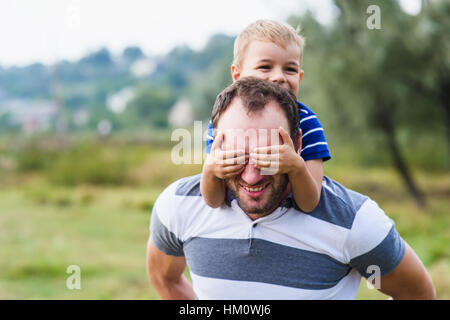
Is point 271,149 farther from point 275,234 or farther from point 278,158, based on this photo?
point 275,234

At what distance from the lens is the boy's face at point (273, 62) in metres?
2.09

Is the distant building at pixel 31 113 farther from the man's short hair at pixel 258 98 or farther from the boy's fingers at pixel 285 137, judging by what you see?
the boy's fingers at pixel 285 137

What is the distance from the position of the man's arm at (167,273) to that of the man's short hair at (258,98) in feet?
2.28

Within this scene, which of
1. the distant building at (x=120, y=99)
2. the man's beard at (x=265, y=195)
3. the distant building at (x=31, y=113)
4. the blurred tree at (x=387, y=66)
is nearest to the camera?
the man's beard at (x=265, y=195)

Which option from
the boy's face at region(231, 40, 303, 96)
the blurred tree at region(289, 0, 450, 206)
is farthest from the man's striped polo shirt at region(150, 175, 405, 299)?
the blurred tree at region(289, 0, 450, 206)

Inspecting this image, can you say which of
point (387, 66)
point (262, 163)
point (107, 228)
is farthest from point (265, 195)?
point (107, 228)

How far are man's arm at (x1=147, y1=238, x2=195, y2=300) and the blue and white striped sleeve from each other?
2.48 feet

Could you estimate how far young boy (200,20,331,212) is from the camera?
1.47m

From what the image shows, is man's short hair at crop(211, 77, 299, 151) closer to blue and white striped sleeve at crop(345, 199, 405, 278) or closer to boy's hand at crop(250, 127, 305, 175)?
boy's hand at crop(250, 127, 305, 175)

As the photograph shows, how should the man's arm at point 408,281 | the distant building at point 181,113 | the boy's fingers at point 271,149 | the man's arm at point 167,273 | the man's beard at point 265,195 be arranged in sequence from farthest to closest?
the distant building at point 181,113, the man's arm at point 167,273, the man's arm at point 408,281, the man's beard at point 265,195, the boy's fingers at point 271,149

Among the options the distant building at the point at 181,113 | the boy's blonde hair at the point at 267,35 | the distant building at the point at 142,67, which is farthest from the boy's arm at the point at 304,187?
the distant building at the point at 142,67

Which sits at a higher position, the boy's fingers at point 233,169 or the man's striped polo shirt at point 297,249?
the boy's fingers at point 233,169

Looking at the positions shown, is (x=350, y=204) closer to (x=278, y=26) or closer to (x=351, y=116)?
(x=278, y=26)
